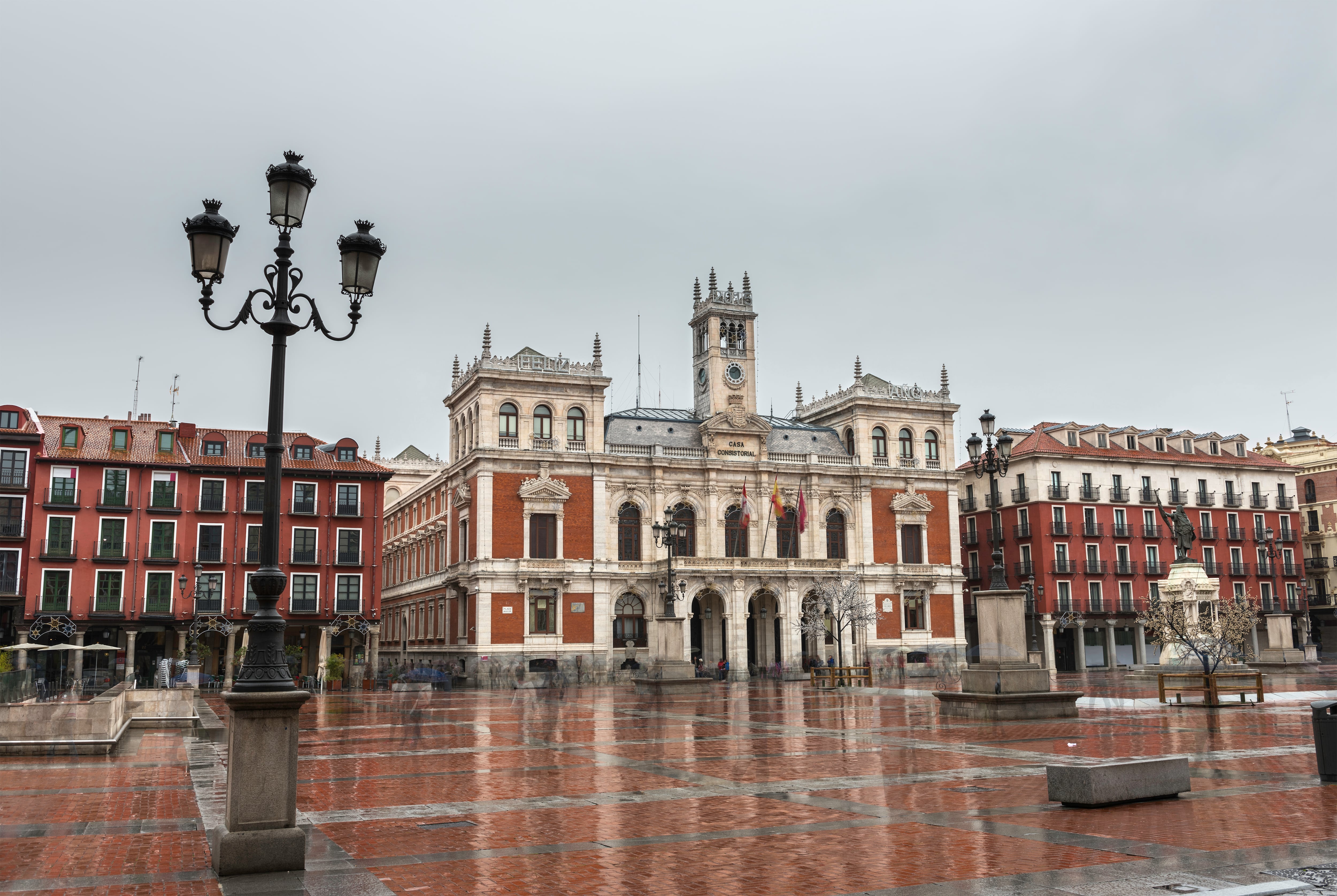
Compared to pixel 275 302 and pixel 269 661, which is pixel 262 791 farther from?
pixel 275 302

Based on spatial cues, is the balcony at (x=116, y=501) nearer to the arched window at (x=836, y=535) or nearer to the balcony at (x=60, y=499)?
the balcony at (x=60, y=499)

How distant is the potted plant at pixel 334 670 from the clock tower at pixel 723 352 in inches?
1057

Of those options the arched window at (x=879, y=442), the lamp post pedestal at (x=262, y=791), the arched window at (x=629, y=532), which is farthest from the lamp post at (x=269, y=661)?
the arched window at (x=879, y=442)

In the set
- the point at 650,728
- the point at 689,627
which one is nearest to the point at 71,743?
the point at 650,728

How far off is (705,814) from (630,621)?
1987 inches

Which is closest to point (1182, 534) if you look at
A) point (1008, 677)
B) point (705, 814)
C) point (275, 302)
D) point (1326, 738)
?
point (1008, 677)

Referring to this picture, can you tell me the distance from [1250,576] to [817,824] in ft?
254

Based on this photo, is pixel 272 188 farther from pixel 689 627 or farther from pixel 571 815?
pixel 689 627

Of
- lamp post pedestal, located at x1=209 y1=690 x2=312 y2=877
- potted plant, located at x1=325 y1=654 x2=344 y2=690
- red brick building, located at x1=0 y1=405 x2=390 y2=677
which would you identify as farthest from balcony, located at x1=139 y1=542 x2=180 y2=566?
lamp post pedestal, located at x1=209 y1=690 x2=312 y2=877

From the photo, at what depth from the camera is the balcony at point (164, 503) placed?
180 feet

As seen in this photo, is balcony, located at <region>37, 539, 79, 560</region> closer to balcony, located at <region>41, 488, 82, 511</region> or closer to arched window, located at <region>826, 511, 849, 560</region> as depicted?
balcony, located at <region>41, 488, 82, 511</region>

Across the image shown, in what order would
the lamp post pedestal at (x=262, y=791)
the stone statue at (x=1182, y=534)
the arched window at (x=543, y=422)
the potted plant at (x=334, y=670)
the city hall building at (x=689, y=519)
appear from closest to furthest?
the lamp post pedestal at (x=262, y=791) < the stone statue at (x=1182, y=534) < the potted plant at (x=334, y=670) < the city hall building at (x=689, y=519) < the arched window at (x=543, y=422)

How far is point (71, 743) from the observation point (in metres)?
19.8

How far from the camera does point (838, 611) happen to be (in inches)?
2427
